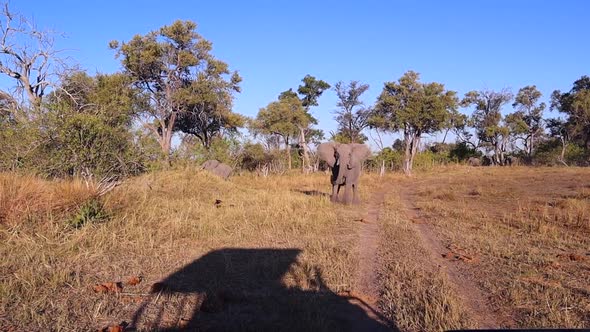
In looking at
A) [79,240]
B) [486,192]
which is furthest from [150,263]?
[486,192]

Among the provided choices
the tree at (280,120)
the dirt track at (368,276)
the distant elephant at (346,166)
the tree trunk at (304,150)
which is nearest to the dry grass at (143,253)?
the dirt track at (368,276)

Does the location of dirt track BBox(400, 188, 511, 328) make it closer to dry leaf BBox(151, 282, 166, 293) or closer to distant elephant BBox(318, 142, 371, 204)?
dry leaf BBox(151, 282, 166, 293)

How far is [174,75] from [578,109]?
97.9 feet

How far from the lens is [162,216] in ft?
25.0

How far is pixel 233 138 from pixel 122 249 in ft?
67.6

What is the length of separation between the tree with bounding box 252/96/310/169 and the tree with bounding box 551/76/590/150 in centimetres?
2074

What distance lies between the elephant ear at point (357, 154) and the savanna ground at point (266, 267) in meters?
3.60

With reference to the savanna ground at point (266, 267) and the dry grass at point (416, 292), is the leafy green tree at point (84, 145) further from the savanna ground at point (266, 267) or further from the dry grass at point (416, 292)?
the dry grass at point (416, 292)

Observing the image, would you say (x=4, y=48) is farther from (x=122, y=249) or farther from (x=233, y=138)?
(x=233, y=138)

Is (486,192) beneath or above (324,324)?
above

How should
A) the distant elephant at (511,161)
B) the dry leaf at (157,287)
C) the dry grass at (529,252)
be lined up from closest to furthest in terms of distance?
1. the dry grass at (529,252)
2. the dry leaf at (157,287)
3. the distant elephant at (511,161)

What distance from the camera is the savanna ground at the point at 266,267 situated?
3.80 m

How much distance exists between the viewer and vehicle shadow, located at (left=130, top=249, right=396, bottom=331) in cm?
368

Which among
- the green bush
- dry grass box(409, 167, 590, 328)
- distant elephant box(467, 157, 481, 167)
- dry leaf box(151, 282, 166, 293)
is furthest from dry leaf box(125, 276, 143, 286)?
distant elephant box(467, 157, 481, 167)
